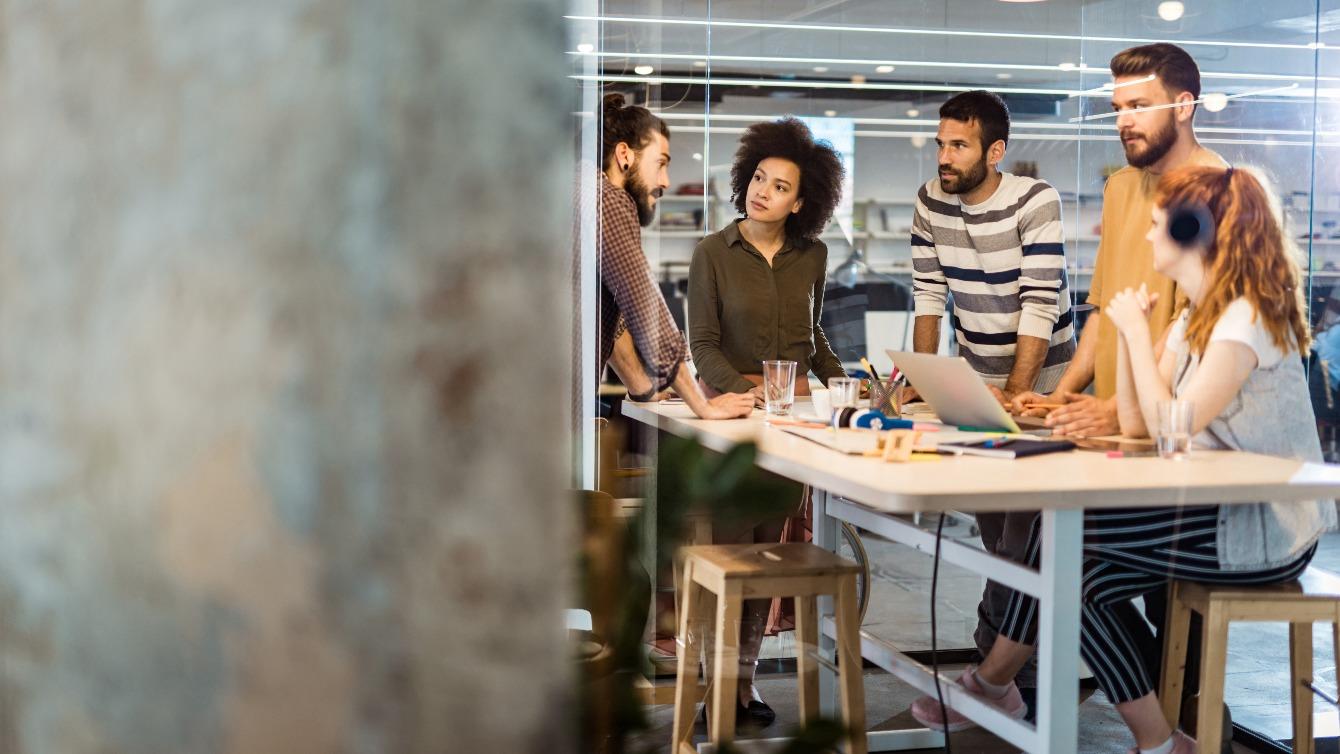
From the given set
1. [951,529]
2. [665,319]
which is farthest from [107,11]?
[951,529]

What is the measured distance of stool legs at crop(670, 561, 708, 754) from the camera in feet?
4.17

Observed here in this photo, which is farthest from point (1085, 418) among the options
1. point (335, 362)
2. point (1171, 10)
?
point (335, 362)

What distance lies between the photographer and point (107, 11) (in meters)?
0.56

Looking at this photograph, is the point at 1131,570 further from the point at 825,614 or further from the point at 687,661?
the point at 687,661

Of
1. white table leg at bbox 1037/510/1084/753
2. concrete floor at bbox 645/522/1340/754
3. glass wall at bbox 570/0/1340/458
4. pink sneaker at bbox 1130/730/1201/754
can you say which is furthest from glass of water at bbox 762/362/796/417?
pink sneaker at bbox 1130/730/1201/754

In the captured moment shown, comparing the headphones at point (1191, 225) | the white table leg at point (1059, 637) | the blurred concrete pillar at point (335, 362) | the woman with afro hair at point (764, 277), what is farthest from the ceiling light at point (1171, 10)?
the blurred concrete pillar at point (335, 362)

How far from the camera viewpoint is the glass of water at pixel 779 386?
2338mm

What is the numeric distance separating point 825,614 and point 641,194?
1418mm

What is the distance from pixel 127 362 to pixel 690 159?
1625 mm

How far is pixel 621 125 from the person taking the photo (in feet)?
3.85

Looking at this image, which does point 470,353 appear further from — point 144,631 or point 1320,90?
point 1320,90

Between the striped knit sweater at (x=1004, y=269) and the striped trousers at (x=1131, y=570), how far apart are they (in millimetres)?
739

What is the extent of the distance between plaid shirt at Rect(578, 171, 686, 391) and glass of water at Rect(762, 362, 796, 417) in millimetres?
1008

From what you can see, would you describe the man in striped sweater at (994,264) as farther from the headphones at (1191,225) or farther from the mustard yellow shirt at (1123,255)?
the headphones at (1191,225)
